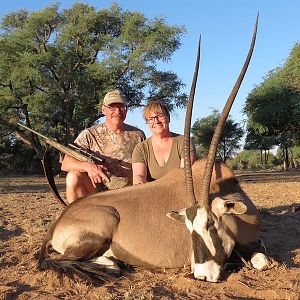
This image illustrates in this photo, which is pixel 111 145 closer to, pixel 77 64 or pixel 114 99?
pixel 114 99

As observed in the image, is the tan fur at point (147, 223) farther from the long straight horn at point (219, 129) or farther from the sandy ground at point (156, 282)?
the long straight horn at point (219, 129)

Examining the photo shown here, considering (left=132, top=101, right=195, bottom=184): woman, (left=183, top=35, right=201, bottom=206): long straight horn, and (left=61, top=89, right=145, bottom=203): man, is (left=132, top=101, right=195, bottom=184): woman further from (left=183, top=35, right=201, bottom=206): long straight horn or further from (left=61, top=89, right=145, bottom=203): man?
(left=183, top=35, right=201, bottom=206): long straight horn

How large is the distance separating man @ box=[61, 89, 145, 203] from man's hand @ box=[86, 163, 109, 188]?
6.0 inches

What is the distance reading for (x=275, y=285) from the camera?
135 inches

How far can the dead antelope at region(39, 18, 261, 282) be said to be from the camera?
3.59m

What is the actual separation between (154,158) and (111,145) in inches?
37.5

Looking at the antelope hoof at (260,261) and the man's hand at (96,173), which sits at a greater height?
the man's hand at (96,173)

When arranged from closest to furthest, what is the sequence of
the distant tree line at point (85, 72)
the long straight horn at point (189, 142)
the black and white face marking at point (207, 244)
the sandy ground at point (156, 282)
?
the sandy ground at point (156, 282), the black and white face marking at point (207, 244), the long straight horn at point (189, 142), the distant tree line at point (85, 72)

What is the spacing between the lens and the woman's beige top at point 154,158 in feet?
16.5

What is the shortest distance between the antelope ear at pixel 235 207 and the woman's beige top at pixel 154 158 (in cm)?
141

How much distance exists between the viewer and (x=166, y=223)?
4195mm

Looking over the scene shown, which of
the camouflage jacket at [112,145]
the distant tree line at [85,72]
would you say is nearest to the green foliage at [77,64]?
the distant tree line at [85,72]

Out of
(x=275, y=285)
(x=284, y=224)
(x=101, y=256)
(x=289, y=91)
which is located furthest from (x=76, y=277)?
(x=289, y=91)

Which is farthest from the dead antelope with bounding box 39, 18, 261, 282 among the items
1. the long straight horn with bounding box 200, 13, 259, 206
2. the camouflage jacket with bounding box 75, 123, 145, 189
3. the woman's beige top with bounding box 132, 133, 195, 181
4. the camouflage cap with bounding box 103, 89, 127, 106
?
the camouflage cap with bounding box 103, 89, 127, 106
